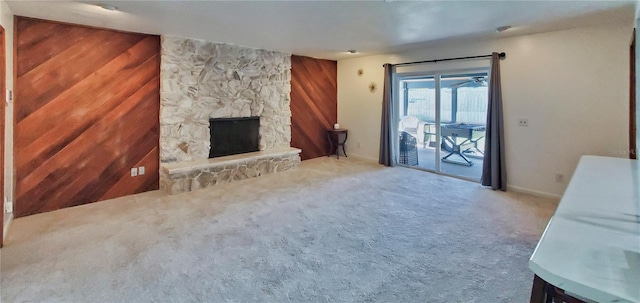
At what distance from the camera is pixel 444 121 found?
221 inches

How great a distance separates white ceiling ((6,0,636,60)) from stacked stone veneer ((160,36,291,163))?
1.16 ft

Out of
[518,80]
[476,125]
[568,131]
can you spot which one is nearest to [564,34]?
[518,80]

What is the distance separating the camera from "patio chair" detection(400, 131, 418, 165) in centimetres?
626

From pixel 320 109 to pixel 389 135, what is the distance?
1670 mm

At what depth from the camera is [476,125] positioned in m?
5.34

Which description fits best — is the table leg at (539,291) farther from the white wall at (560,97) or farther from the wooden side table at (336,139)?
the wooden side table at (336,139)

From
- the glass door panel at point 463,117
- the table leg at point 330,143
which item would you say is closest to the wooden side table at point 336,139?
the table leg at point 330,143

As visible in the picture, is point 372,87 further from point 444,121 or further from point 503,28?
point 503,28

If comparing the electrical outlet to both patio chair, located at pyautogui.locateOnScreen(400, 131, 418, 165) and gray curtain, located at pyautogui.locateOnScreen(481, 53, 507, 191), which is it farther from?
patio chair, located at pyautogui.locateOnScreen(400, 131, 418, 165)

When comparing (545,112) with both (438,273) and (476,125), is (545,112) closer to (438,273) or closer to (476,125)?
(476,125)

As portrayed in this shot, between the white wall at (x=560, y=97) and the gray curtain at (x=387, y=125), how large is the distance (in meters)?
1.13

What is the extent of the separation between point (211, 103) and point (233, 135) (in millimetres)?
666

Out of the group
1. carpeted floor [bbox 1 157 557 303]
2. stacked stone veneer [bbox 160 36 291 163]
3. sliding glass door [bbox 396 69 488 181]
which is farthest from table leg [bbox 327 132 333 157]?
carpeted floor [bbox 1 157 557 303]

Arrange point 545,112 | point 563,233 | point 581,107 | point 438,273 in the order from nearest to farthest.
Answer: point 563,233 < point 438,273 < point 581,107 < point 545,112
